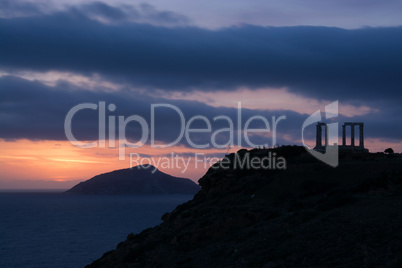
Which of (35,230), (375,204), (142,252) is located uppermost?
(375,204)

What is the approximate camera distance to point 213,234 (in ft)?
104

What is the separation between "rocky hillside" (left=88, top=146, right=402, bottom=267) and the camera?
20875 millimetres

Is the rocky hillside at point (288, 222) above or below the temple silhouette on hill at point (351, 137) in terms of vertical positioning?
below

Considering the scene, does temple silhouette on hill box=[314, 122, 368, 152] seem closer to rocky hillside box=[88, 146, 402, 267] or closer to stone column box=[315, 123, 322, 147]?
stone column box=[315, 123, 322, 147]

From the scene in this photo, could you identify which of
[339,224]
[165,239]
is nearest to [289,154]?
[165,239]

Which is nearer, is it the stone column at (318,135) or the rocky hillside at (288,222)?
the rocky hillside at (288,222)

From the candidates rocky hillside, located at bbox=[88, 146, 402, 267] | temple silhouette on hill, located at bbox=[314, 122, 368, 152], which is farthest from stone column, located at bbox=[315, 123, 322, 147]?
rocky hillside, located at bbox=[88, 146, 402, 267]

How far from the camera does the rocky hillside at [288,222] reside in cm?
2088

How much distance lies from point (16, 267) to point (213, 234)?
4662 centimetres

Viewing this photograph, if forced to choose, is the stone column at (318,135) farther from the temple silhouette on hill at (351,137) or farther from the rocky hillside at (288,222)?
the rocky hillside at (288,222)

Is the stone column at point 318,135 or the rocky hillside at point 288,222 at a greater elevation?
the stone column at point 318,135

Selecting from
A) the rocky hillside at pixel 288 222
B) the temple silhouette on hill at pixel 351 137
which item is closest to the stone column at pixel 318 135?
the temple silhouette on hill at pixel 351 137

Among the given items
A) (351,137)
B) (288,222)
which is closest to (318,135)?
(351,137)

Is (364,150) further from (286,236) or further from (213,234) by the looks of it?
(286,236)
